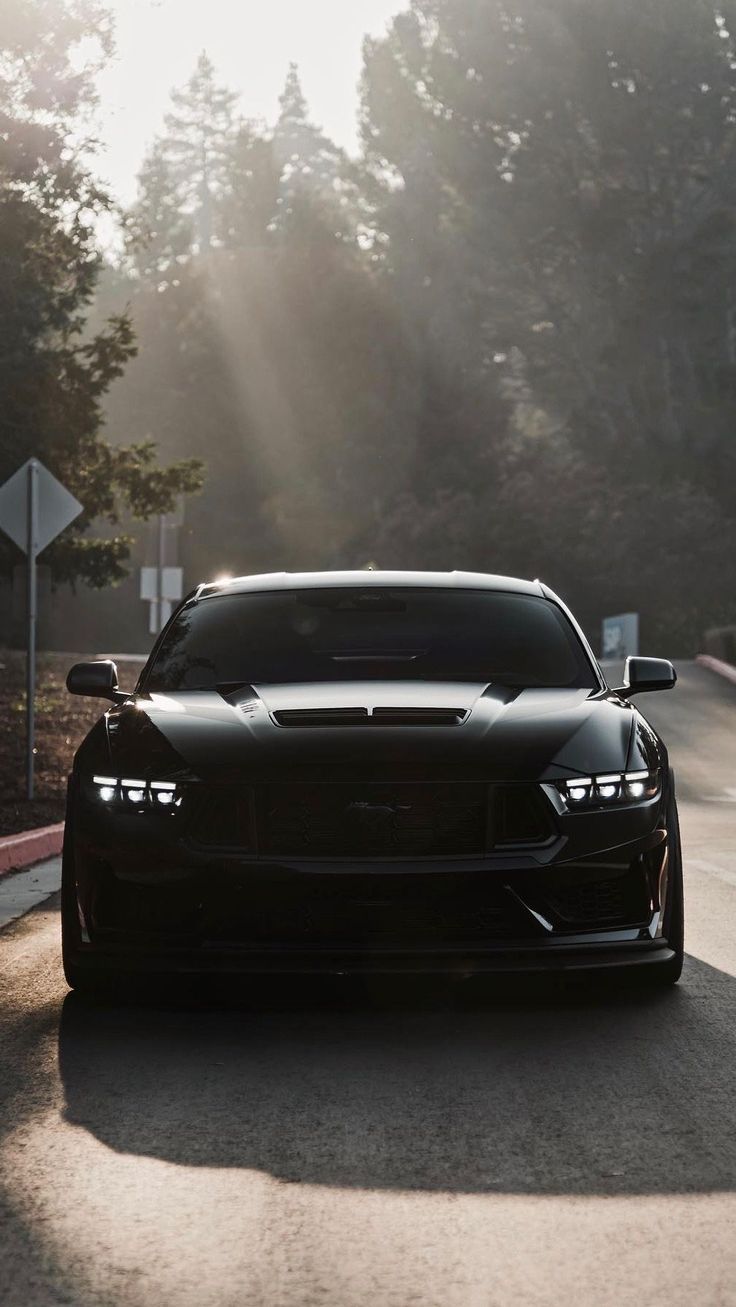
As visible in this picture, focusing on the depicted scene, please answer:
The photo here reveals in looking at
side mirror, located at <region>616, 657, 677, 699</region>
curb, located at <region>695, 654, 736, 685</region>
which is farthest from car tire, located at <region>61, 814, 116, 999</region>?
curb, located at <region>695, 654, 736, 685</region>

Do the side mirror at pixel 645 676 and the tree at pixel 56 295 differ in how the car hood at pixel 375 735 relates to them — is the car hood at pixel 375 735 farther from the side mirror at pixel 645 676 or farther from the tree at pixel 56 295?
the tree at pixel 56 295

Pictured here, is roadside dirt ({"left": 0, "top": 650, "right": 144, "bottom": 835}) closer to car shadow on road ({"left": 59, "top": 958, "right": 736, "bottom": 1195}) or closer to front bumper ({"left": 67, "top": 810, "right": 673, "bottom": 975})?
car shadow on road ({"left": 59, "top": 958, "right": 736, "bottom": 1195})

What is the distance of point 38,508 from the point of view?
15812mm

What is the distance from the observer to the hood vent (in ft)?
21.5

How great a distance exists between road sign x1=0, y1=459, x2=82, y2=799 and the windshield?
297 inches

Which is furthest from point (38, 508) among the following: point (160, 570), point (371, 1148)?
point (160, 570)

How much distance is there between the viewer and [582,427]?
6144 cm

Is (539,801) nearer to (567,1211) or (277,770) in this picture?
(277,770)

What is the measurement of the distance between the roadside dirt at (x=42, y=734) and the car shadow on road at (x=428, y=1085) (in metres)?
7.48

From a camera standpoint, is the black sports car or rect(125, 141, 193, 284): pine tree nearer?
the black sports car

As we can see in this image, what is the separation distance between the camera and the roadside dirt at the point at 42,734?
50.3ft

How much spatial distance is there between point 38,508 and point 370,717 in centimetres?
968

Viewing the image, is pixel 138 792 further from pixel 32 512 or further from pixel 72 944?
pixel 32 512

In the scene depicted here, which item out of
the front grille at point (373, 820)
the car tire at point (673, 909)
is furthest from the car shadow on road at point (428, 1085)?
the front grille at point (373, 820)
